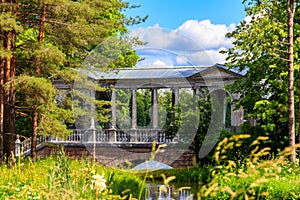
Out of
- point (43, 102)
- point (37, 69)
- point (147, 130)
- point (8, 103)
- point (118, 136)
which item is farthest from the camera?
point (118, 136)

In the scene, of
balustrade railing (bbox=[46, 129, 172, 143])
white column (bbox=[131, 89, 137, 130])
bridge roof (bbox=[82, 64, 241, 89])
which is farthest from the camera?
white column (bbox=[131, 89, 137, 130])

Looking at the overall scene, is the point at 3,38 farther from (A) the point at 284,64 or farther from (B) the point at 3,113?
(A) the point at 284,64

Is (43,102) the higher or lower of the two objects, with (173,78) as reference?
lower

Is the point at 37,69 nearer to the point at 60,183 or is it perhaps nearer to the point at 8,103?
the point at 8,103

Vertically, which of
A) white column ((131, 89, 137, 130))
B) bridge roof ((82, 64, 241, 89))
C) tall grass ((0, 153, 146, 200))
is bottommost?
tall grass ((0, 153, 146, 200))

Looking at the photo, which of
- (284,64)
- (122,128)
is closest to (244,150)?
(284,64)

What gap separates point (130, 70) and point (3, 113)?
1088 cm

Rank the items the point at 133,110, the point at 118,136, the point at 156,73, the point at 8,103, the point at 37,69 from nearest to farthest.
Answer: the point at 8,103
the point at 37,69
the point at 118,136
the point at 133,110
the point at 156,73

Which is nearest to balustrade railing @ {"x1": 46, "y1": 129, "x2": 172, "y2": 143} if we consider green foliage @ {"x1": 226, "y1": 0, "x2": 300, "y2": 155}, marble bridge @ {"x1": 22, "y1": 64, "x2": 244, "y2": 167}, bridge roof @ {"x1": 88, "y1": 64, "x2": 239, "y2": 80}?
marble bridge @ {"x1": 22, "y1": 64, "x2": 244, "y2": 167}

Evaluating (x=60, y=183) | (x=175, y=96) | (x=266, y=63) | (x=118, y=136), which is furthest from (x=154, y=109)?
(x=60, y=183)

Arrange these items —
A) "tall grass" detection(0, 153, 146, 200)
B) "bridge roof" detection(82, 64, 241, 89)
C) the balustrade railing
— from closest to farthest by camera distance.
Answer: "tall grass" detection(0, 153, 146, 200) < the balustrade railing < "bridge roof" detection(82, 64, 241, 89)

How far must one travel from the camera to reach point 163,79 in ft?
73.8

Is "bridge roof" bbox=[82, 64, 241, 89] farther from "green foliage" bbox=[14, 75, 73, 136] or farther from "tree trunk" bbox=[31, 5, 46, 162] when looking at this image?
"green foliage" bbox=[14, 75, 73, 136]

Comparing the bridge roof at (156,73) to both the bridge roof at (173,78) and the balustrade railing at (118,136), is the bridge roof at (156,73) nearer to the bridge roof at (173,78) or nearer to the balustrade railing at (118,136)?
the bridge roof at (173,78)
